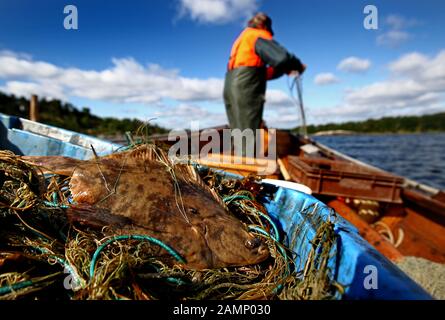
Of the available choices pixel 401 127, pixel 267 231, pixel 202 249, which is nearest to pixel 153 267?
pixel 202 249

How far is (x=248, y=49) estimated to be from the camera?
595 centimetres

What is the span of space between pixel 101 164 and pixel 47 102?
50629 mm

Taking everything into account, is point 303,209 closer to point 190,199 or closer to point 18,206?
point 190,199

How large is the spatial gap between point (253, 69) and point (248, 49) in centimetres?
43

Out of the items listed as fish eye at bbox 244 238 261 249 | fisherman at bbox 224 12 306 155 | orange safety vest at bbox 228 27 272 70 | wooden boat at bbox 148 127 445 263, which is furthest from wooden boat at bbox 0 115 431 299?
orange safety vest at bbox 228 27 272 70

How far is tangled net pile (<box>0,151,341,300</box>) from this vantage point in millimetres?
1531

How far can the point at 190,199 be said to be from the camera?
2434 millimetres

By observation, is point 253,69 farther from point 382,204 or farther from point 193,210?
point 193,210

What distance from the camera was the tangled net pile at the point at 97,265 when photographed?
1.53 m

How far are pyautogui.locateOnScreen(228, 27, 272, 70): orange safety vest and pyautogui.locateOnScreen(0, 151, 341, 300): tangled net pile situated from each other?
449cm

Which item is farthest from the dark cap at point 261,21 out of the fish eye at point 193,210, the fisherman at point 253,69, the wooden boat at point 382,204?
the fish eye at point 193,210

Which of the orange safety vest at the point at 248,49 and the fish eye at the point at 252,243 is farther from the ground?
the orange safety vest at the point at 248,49

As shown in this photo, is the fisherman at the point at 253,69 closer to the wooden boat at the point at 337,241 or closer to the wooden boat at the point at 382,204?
the wooden boat at the point at 382,204

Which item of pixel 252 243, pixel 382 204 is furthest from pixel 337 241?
pixel 382 204
